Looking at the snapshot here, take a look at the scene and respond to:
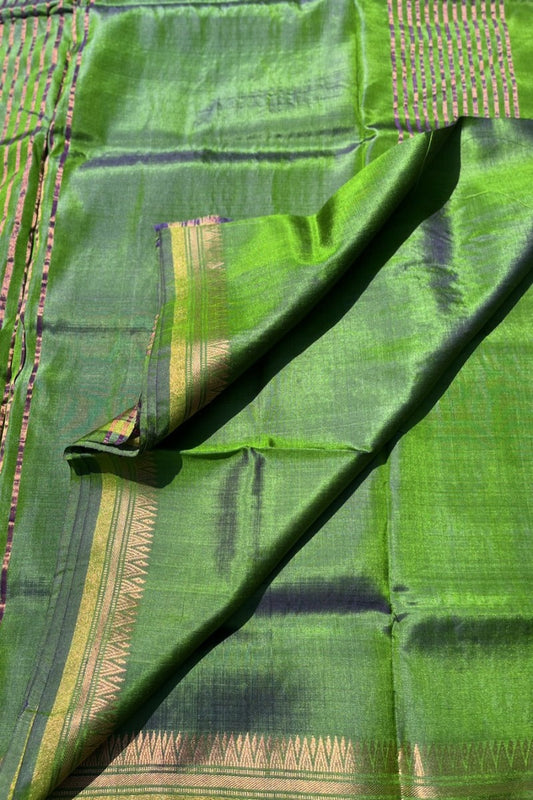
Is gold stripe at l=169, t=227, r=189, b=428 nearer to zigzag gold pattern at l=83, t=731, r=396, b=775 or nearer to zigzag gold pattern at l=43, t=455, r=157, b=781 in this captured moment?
zigzag gold pattern at l=43, t=455, r=157, b=781

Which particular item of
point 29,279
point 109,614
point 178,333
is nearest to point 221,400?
point 178,333

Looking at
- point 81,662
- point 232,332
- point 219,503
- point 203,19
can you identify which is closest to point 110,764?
point 81,662

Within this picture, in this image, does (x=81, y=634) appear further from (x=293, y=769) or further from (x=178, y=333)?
(x=178, y=333)

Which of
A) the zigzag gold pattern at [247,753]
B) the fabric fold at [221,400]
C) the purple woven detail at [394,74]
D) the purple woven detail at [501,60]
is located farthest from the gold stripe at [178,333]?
the purple woven detail at [501,60]

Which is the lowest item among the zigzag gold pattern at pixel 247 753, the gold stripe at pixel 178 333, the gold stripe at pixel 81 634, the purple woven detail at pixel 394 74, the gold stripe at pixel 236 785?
the gold stripe at pixel 236 785

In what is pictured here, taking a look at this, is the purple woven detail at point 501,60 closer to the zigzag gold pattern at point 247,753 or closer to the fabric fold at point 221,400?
the fabric fold at point 221,400

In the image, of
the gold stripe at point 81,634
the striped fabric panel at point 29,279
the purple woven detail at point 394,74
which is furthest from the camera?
the purple woven detail at point 394,74

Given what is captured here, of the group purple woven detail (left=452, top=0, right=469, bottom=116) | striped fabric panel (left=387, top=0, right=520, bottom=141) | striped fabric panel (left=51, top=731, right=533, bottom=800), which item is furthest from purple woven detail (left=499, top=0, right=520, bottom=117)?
striped fabric panel (left=51, top=731, right=533, bottom=800)
